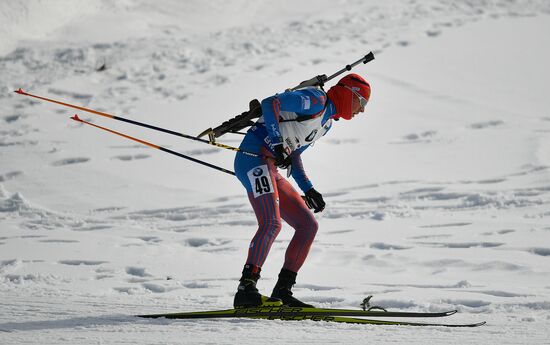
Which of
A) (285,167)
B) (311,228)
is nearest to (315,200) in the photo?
(311,228)

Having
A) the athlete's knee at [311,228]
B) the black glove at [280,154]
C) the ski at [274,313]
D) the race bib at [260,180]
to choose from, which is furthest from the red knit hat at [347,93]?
the ski at [274,313]

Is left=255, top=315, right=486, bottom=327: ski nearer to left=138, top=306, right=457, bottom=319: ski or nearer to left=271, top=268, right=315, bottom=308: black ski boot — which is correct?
left=138, top=306, right=457, bottom=319: ski

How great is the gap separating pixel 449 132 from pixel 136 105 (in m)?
7.20

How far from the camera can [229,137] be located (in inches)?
548

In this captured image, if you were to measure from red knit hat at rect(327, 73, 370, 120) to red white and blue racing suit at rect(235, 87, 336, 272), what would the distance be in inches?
2.2

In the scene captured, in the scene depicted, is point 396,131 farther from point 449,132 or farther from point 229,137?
point 229,137

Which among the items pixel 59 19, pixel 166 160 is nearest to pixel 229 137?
pixel 166 160

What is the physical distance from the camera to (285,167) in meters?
4.82

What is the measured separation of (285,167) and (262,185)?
23 cm

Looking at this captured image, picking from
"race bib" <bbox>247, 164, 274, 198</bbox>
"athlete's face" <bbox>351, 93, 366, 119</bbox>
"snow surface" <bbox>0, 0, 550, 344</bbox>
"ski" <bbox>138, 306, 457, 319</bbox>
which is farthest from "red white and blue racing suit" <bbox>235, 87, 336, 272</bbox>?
"snow surface" <bbox>0, 0, 550, 344</bbox>

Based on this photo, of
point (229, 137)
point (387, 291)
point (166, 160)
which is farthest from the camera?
point (229, 137)

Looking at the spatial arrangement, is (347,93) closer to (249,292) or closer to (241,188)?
(249,292)

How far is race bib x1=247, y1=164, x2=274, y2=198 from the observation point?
4.70 m

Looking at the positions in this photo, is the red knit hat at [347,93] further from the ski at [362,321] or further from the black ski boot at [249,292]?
the ski at [362,321]
